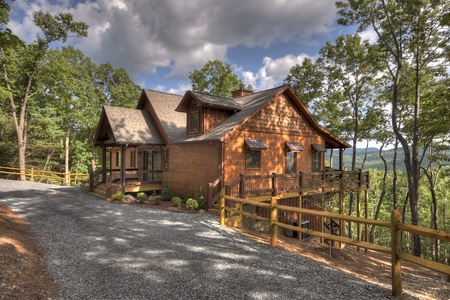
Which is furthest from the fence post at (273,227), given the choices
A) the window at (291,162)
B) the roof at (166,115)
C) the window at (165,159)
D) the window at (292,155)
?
the window at (165,159)

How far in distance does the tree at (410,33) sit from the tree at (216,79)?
18.6 meters

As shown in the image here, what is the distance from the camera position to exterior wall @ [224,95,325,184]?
14.3 metres

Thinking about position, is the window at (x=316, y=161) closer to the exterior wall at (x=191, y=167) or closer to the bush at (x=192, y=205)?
the exterior wall at (x=191, y=167)

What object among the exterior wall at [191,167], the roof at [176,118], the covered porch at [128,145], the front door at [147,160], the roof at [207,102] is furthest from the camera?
the front door at [147,160]

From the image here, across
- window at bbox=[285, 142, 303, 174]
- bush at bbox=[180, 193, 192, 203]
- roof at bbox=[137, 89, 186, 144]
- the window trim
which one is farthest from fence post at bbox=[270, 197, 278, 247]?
roof at bbox=[137, 89, 186, 144]

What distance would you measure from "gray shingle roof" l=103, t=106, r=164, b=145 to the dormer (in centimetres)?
310

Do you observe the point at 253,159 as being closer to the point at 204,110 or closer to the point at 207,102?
the point at 204,110

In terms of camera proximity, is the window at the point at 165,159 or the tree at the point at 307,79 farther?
the tree at the point at 307,79

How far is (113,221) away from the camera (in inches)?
396

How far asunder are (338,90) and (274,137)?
12954 millimetres

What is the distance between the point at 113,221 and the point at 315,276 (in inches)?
318

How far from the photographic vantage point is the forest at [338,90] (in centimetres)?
1495

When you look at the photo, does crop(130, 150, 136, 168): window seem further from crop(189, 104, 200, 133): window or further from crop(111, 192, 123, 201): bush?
crop(189, 104, 200, 133): window

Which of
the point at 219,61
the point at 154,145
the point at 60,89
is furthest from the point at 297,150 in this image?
the point at 60,89
